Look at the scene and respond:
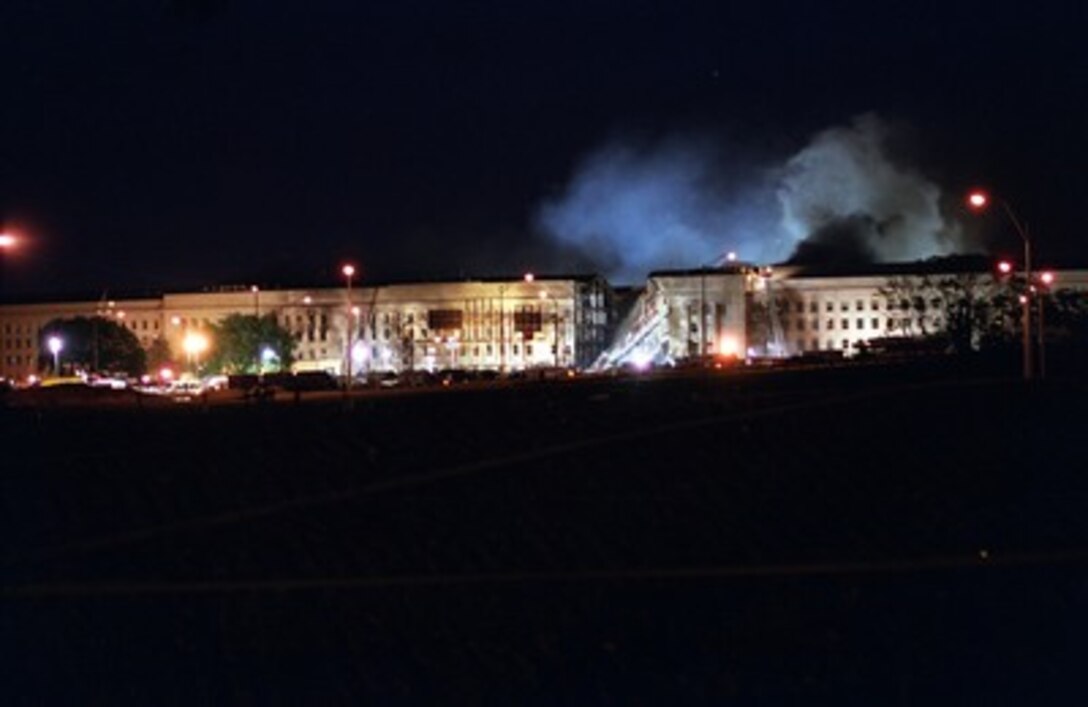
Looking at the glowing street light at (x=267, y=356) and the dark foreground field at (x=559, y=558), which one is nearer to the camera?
the dark foreground field at (x=559, y=558)

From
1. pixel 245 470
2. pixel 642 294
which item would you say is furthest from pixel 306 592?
pixel 642 294

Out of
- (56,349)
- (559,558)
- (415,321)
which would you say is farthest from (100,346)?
(559,558)

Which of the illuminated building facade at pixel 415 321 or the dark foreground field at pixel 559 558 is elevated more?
the illuminated building facade at pixel 415 321

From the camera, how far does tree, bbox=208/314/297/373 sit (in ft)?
394

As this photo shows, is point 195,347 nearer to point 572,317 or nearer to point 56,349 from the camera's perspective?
point 56,349

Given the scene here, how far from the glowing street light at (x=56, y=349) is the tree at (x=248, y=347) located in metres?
12.3

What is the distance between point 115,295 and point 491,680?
496 feet

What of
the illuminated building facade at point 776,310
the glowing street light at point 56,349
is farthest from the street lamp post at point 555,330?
the glowing street light at point 56,349

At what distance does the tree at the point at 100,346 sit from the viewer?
123250 mm

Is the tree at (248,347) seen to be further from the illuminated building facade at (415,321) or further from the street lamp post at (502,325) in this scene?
the street lamp post at (502,325)

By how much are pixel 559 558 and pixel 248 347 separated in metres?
105

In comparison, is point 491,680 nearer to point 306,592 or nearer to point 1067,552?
point 306,592

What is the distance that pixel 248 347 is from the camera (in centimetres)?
12019

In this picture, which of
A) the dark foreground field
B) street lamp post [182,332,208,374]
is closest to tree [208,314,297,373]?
street lamp post [182,332,208,374]
